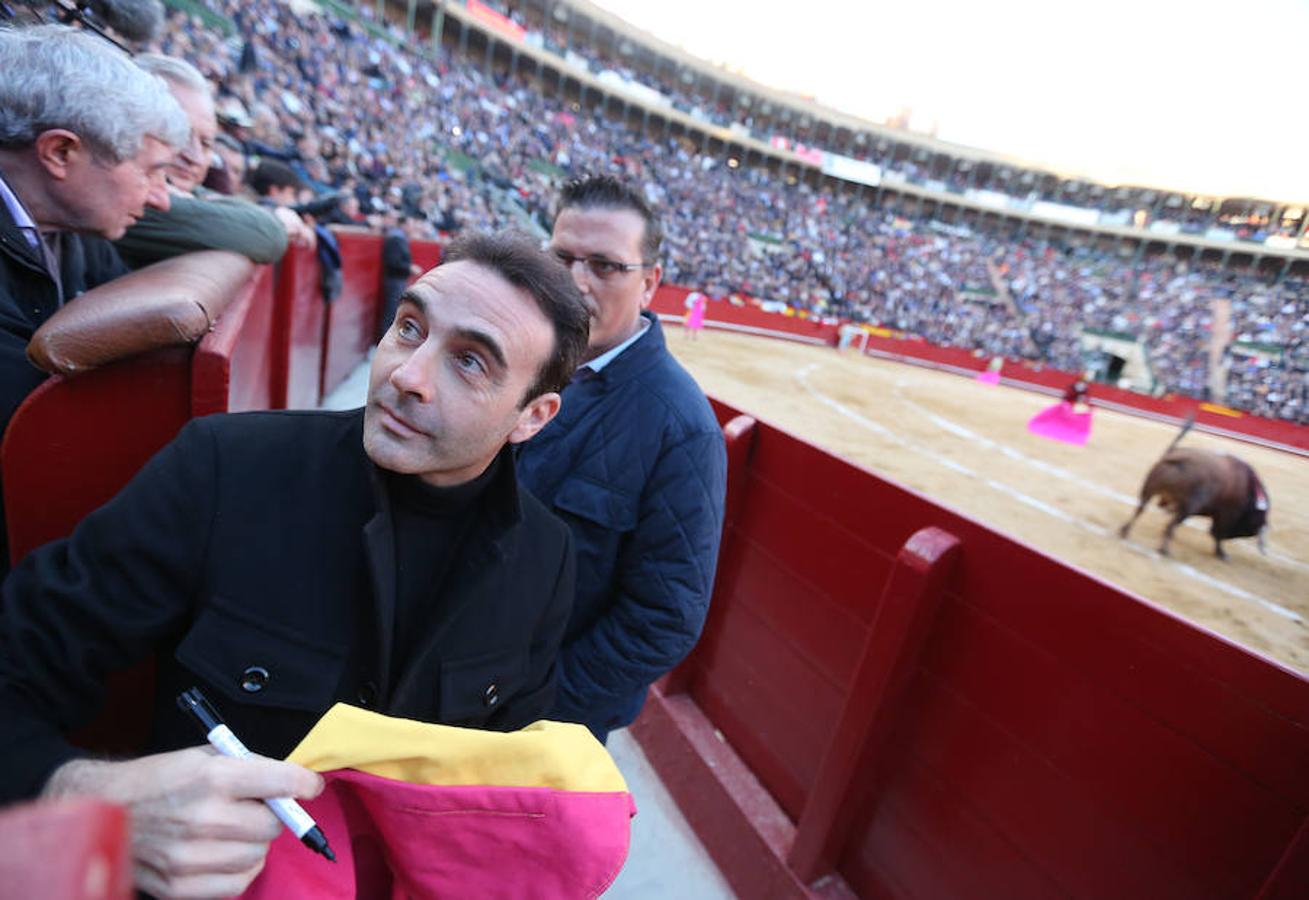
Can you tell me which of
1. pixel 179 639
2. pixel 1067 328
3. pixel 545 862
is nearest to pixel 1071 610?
pixel 545 862

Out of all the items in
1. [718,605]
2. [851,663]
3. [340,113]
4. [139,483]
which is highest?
[340,113]

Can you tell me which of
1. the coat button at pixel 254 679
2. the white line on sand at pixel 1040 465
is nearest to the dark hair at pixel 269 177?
the coat button at pixel 254 679

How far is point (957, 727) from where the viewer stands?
2002 mm

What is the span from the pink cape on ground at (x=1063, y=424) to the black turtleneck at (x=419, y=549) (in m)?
14.3

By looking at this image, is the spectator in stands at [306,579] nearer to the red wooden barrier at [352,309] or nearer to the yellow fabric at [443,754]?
the yellow fabric at [443,754]

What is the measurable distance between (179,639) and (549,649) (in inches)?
26.3

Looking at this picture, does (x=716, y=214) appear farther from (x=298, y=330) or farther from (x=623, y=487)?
(x=623, y=487)

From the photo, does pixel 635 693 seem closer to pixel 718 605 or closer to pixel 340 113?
pixel 718 605

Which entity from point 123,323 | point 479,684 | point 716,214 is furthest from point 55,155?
point 716,214

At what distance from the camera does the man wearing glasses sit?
176cm

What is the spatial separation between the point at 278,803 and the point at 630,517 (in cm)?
112

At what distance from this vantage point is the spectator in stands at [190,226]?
207 centimetres

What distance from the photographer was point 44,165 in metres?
1.48

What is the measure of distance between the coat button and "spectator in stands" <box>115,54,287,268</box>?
1.73 meters
